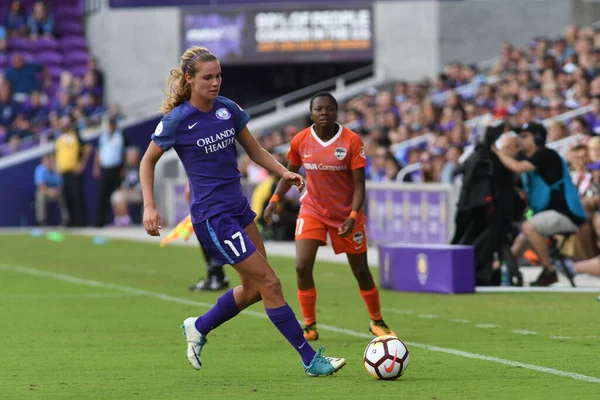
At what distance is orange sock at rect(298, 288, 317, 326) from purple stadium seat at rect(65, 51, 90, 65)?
2961 centimetres

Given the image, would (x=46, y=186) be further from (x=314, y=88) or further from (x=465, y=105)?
(x=465, y=105)

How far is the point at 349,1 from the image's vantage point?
3597 centimetres

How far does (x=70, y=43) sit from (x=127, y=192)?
958 centimetres

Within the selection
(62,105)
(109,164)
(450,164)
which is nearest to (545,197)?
Result: (450,164)

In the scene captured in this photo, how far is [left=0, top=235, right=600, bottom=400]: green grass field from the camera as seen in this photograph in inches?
335

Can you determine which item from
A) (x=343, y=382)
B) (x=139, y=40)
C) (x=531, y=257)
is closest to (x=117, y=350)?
(x=343, y=382)

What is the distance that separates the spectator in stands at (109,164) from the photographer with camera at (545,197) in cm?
1665

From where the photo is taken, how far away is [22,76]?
122ft

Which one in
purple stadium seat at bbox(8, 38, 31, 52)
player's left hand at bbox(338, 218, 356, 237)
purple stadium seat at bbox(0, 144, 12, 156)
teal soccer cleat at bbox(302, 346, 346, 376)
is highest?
purple stadium seat at bbox(8, 38, 31, 52)

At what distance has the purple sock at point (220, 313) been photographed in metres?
9.25

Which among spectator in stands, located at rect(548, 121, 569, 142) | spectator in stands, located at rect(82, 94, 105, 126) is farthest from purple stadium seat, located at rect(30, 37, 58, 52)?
spectator in stands, located at rect(548, 121, 569, 142)

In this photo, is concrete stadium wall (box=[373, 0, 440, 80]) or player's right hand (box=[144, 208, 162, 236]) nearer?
player's right hand (box=[144, 208, 162, 236])

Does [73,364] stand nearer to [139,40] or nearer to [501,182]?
[501,182]

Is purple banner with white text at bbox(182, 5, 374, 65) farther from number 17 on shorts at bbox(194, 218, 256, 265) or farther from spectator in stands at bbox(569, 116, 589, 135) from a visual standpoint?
number 17 on shorts at bbox(194, 218, 256, 265)
